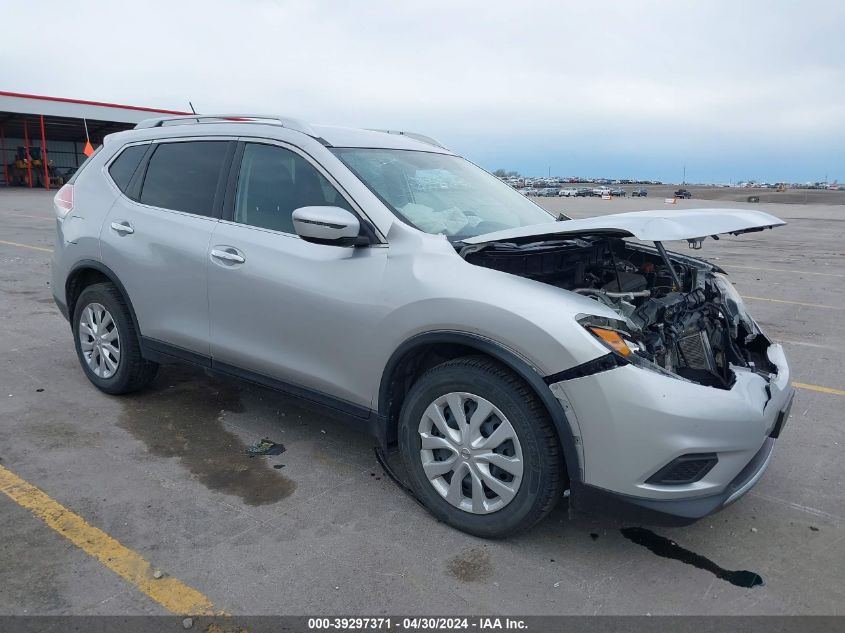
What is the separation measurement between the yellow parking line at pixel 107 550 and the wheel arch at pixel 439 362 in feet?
3.67

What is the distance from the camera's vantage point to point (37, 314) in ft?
23.1

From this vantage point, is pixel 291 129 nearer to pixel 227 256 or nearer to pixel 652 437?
pixel 227 256

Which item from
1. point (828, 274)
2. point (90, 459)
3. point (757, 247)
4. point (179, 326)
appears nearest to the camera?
point (90, 459)

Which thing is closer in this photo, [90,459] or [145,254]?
[90,459]

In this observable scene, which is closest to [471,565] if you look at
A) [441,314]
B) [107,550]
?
[441,314]

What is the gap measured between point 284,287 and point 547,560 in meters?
1.79

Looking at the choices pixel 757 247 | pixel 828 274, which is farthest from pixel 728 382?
pixel 757 247

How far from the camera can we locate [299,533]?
3045mm

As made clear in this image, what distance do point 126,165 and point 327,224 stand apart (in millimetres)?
2139

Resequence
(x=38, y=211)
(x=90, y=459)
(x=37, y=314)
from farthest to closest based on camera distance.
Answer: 1. (x=38, y=211)
2. (x=37, y=314)
3. (x=90, y=459)

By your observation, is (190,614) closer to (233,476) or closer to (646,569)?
(233,476)

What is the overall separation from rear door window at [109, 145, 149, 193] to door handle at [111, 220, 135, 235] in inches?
9.9

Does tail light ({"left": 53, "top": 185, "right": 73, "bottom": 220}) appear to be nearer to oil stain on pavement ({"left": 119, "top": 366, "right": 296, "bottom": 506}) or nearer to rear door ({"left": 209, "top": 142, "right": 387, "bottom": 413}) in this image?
oil stain on pavement ({"left": 119, "top": 366, "right": 296, "bottom": 506})

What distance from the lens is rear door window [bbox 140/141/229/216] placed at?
3.96 meters
